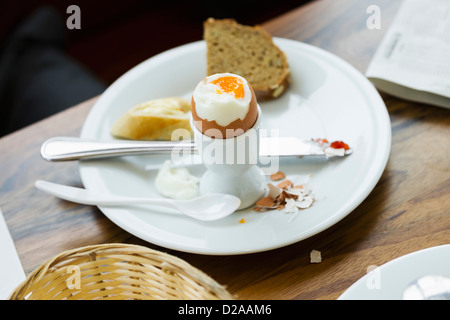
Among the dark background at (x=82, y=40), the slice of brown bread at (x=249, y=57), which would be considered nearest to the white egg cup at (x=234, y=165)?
the slice of brown bread at (x=249, y=57)

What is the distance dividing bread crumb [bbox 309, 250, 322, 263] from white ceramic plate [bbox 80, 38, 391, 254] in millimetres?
45

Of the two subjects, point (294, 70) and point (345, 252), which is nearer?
point (345, 252)

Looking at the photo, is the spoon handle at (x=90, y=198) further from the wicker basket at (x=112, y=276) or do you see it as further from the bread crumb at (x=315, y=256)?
the bread crumb at (x=315, y=256)

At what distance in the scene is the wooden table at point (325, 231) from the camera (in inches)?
24.9

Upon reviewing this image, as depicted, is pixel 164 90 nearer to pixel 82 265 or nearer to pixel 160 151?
pixel 160 151

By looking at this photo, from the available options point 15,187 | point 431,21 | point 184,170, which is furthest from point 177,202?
point 431,21

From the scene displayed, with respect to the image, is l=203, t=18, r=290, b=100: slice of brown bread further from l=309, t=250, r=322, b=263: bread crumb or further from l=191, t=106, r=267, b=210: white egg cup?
l=309, t=250, r=322, b=263: bread crumb

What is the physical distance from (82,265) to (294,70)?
561 millimetres

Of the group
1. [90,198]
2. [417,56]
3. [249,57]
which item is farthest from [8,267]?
[417,56]

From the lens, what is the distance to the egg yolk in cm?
64
